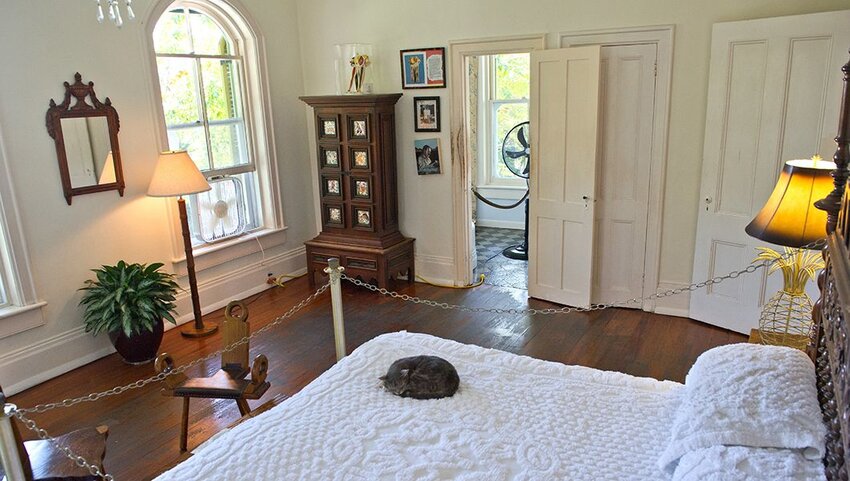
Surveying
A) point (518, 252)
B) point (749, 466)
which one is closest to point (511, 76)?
point (518, 252)

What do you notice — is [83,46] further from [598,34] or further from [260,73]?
[598,34]

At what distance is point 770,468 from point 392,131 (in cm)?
438

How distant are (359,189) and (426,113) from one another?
2.97ft

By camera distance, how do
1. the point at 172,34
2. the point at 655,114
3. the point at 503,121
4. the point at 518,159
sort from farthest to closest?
the point at 503,121
the point at 518,159
the point at 172,34
the point at 655,114

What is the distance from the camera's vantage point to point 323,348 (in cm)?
429

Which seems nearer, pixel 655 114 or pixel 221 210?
pixel 655 114

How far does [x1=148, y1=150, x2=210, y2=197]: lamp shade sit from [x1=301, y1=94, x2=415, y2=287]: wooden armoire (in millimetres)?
1408

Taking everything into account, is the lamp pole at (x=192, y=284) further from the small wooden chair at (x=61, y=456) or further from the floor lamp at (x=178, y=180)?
the small wooden chair at (x=61, y=456)

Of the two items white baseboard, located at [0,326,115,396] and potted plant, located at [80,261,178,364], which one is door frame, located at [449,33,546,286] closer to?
potted plant, located at [80,261,178,364]

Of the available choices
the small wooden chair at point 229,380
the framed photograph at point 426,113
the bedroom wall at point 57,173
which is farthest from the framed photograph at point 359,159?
the small wooden chair at point 229,380

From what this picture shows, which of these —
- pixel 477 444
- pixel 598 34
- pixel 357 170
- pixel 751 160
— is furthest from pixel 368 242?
pixel 477 444

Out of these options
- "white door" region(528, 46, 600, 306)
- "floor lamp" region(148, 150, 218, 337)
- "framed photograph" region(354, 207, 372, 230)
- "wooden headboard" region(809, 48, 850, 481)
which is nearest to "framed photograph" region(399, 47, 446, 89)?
"white door" region(528, 46, 600, 306)

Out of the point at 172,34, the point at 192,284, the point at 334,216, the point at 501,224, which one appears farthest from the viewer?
the point at 501,224

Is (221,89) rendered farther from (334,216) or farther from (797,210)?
(797,210)
